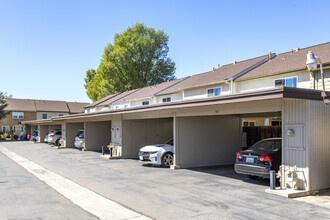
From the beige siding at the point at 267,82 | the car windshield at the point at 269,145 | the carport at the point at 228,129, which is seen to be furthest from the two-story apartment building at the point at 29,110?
the car windshield at the point at 269,145

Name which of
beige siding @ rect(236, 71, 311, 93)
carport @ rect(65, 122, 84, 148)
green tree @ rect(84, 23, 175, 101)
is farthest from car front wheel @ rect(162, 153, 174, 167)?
green tree @ rect(84, 23, 175, 101)

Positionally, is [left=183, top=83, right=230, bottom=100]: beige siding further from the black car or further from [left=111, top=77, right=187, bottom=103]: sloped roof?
the black car

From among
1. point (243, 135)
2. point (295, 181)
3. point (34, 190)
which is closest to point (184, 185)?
point (295, 181)

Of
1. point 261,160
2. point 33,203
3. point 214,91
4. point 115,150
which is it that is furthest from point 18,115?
point 261,160

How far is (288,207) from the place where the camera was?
282 inches

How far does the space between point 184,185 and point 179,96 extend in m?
18.4

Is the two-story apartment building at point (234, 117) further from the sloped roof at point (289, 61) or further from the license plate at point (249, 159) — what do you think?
the license plate at point (249, 159)

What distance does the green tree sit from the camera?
149ft

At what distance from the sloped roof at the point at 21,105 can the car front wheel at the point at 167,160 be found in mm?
48337

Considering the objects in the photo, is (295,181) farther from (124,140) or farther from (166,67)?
(166,67)

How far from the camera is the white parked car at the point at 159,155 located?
14461 millimetres

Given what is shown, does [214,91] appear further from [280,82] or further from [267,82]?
[280,82]

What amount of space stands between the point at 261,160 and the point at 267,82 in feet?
37.8

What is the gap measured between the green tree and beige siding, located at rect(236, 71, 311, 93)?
85.7 feet
